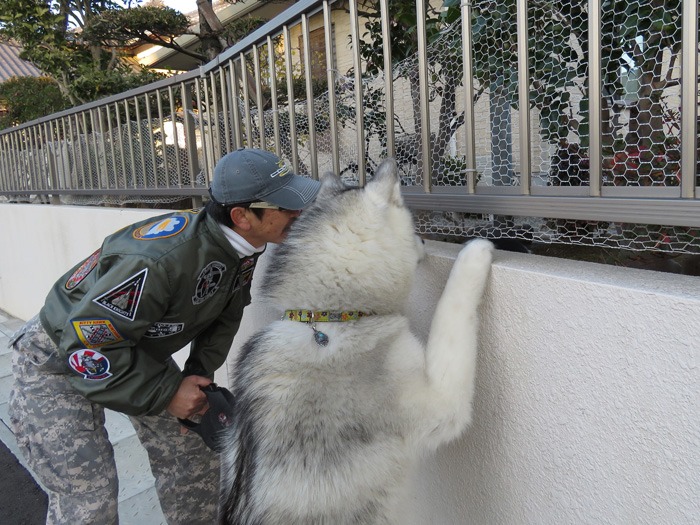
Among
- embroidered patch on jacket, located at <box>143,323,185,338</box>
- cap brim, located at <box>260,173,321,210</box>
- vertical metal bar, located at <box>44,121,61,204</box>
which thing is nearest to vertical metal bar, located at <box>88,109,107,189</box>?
vertical metal bar, located at <box>44,121,61,204</box>

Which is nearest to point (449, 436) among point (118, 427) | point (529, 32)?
point (529, 32)

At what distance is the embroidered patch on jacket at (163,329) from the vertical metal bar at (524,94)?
1.58 meters

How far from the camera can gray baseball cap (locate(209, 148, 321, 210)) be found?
7.09ft

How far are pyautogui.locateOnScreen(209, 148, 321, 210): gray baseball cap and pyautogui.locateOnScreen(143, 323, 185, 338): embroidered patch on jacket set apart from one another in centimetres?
60

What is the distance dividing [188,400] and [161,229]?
2.49ft

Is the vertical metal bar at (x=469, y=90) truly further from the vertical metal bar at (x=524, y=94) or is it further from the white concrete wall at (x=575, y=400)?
the white concrete wall at (x=575, y=400)

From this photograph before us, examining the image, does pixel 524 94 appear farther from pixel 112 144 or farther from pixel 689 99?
pixel 112 144

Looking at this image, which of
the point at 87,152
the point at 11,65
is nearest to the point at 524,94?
the point at 87,152

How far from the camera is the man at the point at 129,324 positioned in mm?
2061

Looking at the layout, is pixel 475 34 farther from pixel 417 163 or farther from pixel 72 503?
pixel 72 503

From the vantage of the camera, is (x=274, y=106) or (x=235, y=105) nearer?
(x=274, y=106)

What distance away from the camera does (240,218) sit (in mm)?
2246

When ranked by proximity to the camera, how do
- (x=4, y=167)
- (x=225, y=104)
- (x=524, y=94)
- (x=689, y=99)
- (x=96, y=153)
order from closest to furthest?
(x=689, y=99)
(x=524, y=94)
(x=225, y=104)
(x=96, y=153)
(x=4, y=167)

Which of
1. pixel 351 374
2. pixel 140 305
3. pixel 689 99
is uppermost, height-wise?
pixel 689 99
